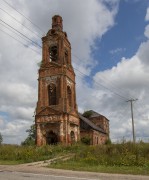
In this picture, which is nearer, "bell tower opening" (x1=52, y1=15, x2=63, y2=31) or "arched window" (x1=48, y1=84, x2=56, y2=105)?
"arched window" (x1=48, y1=84, x2=56, y2=105)

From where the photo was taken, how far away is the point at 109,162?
48.0 feet

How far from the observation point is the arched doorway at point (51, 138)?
1439 inches

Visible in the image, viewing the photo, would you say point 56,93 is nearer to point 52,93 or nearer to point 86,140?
point 52,93

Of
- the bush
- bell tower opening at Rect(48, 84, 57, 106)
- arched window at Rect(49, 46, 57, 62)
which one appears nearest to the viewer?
bell tower opening at Rect(48, 84, 57, 106)

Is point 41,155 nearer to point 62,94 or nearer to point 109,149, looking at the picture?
point 109,149

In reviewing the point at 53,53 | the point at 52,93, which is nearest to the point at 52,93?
the point at 52,93

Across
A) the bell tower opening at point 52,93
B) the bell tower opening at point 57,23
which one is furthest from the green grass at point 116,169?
the bell tower opening at point 57,23

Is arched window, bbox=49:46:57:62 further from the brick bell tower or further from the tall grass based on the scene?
the tall grass

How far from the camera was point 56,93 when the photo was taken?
3747cm

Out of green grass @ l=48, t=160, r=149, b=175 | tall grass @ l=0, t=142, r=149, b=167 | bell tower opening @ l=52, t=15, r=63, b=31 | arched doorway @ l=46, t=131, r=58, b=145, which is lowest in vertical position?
green grass @ l=48, t=160, r=149, b=175

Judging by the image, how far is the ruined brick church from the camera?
117ft

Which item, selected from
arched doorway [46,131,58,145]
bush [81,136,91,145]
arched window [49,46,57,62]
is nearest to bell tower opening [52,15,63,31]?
arched window [49,46,57,62]

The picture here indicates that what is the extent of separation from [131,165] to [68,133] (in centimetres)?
2199

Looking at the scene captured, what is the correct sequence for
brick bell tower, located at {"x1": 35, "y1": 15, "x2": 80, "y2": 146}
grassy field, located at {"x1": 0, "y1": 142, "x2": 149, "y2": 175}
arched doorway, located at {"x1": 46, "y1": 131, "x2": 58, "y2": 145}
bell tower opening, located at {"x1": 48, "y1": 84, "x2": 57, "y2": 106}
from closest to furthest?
grassy field, located at {"x1": 0, "y1": 142, "x2": 149, "y2": 175} < brick bell tower, located at {"x1": 35, "y1": 15, "x2": 80, "y2": 146} < arched doorway, located at {"x1": 46, "y1": 131, "x2": 58, "y2": 145} < bell tower opening, located at {"x1": 48, "y1": 84, "x2": 57, "y2": 106}
